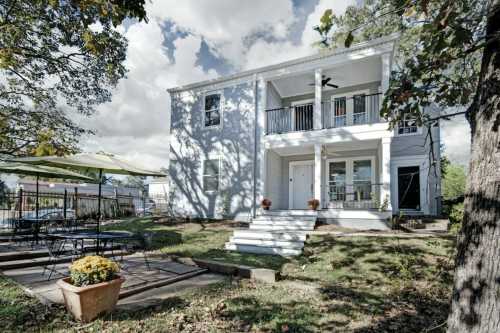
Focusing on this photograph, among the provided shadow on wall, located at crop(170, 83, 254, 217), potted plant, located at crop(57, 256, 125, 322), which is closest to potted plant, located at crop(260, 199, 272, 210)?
shadow on wall, located at crop(170, 83, 254, 217)

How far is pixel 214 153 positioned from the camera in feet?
42.4

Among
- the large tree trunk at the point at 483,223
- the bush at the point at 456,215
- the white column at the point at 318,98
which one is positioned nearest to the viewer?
the large tree trunk at the point at 483,223

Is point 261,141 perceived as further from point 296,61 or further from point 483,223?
point 483,223

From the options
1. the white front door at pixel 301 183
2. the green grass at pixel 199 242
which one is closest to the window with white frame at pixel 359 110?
the white front door at pixel 301 183

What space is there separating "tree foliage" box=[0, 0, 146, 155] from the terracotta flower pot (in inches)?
340

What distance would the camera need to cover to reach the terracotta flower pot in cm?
335

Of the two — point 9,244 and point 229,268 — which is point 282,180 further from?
point 9,244

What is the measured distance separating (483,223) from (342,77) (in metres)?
10.6

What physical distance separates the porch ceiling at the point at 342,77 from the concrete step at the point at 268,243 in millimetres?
7005

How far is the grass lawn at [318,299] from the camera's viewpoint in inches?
135

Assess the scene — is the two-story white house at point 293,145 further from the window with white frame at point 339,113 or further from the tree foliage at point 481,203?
the tree foliage at point 481,203

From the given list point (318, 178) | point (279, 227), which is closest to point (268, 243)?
point (279, 227)

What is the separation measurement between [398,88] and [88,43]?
10.0 meters

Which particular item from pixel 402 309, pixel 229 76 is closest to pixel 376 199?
pixel 402 309
